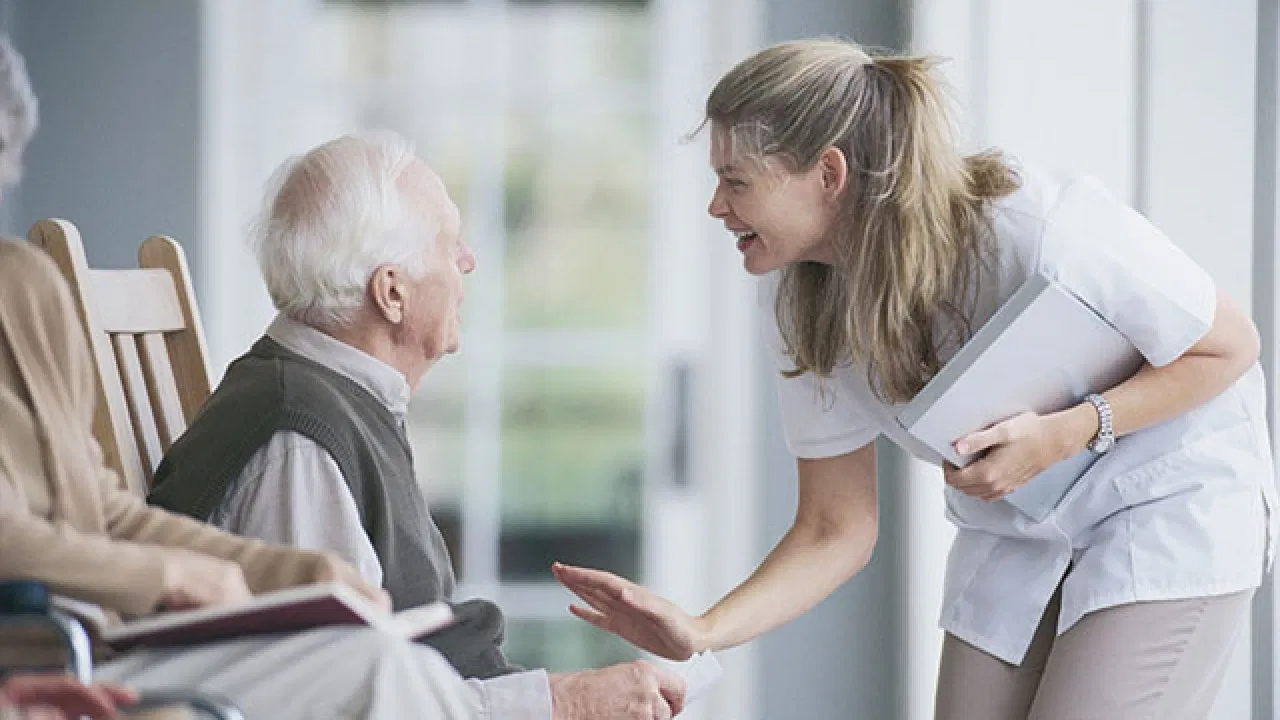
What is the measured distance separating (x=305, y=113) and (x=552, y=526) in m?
1.19

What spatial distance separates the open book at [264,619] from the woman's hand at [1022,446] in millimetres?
702

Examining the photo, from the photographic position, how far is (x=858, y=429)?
2.14 m

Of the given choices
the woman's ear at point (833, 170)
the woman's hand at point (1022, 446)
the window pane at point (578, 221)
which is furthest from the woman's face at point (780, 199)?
the window pane at point (578, 221)

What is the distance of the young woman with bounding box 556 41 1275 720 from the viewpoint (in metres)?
1.86

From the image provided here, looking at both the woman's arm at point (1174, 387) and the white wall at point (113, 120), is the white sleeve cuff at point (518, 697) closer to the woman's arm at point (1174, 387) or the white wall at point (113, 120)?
the woman's arm at point (1174, 387)

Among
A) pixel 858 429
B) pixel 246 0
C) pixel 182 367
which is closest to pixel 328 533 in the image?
pixel 182 367

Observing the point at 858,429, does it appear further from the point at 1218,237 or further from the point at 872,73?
the point at 1218,237

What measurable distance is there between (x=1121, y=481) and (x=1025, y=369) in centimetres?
22

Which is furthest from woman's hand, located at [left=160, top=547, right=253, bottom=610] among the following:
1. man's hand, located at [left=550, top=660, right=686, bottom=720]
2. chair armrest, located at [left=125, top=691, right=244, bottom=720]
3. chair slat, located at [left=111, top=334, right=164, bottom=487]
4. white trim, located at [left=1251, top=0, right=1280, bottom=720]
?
white trim, located at [left=1251, top=0, right=1280, bottom=720]

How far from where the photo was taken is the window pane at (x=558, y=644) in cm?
402

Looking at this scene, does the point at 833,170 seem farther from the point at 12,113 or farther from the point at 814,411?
the point at 12,113

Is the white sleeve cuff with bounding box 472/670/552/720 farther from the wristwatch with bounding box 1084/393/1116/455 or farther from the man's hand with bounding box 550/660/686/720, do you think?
the wristwatch with bounding box 1084/393/1116/455

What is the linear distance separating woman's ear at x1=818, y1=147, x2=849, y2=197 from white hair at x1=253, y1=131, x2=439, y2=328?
0.48 metres

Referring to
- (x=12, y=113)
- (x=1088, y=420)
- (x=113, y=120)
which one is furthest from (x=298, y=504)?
(x=113, y=120)
